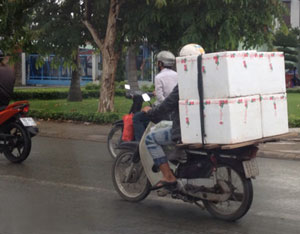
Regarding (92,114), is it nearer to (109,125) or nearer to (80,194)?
(109,125)

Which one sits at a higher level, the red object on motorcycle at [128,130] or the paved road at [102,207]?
the red object on motorcycle at [128,130]

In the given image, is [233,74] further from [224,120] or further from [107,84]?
[107,84]

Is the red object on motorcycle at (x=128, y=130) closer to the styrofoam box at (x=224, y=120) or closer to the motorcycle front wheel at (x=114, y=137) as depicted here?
the motorcycle front wheel at (x=114, y=137)

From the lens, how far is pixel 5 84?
1052cm

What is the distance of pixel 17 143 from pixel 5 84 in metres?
0.94

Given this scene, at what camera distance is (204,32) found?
57.2 ft

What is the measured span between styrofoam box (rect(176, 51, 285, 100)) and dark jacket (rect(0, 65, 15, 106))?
4648 mm

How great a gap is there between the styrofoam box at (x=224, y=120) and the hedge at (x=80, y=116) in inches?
378

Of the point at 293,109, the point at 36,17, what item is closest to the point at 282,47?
the point at 293,109

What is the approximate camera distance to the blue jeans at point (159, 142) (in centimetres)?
704

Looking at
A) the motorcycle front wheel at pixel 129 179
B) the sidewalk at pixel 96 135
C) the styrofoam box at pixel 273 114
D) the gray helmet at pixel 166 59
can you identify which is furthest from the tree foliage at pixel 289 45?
the styrofoam box at pixel 273 114

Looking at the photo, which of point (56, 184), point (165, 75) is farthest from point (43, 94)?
point (165, 75)

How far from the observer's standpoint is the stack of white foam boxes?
6.23 meters

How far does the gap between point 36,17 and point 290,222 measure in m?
14.4
